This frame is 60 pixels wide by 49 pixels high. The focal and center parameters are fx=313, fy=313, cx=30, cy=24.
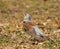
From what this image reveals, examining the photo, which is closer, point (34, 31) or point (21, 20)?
point (34, 31)

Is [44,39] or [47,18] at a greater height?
[44,39]

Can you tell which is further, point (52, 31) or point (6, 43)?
point (52, 31)

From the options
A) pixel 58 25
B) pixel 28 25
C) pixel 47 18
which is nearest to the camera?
pixel 28 25

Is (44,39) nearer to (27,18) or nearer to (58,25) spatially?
(27,18)

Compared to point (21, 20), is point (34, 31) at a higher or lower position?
higher

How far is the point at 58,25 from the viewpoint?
591 inches

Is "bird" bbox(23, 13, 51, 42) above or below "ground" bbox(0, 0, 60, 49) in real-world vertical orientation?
above

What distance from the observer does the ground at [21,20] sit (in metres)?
11.2

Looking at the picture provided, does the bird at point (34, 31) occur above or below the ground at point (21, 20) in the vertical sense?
above

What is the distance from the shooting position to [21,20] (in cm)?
1609

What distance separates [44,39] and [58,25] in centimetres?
388

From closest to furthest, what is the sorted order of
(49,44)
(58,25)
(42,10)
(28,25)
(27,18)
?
(49,44) → (28,25) → (27,18) → (58,25) → (42,10)

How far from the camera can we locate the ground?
11188 mm

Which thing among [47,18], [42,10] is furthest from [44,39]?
[42,10]
